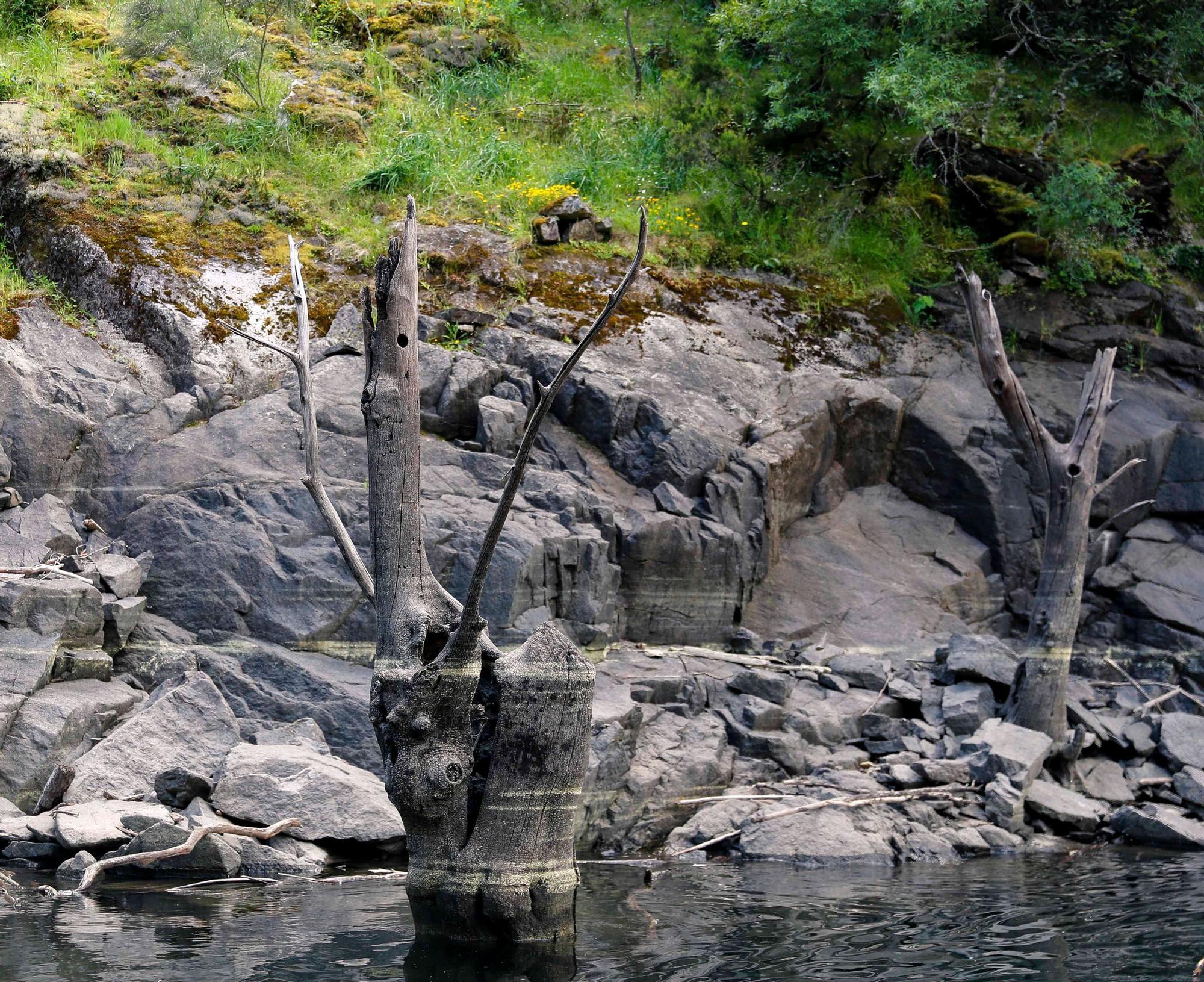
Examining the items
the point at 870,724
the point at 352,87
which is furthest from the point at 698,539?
the point at 352,87

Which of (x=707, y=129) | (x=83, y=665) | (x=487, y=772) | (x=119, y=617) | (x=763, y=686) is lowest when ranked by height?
(x=763, y=686)

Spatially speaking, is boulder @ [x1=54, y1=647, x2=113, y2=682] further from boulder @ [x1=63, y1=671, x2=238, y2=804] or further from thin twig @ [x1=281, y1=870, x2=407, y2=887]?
thin twig @ [x1=281, y1=870, x2=407, y2=887]

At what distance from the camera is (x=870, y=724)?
413 inches

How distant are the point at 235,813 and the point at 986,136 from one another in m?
13.8

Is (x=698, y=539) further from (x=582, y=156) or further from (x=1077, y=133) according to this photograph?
(x=1077, y=133)

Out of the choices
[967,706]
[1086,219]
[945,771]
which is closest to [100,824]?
[945,771]

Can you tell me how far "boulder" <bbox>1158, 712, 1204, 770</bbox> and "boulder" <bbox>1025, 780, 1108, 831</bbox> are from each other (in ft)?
3.69

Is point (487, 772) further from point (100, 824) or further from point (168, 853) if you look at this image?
point (100, 824)

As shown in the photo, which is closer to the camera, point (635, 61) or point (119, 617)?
point (119, 617)

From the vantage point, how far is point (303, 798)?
25.2 feet

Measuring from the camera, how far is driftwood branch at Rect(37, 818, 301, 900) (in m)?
6.58

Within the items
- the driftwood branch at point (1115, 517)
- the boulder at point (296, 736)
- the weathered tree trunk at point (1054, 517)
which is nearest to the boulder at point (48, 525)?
the boulder at point (296, 736)

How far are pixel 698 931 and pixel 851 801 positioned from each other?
296 centimetres

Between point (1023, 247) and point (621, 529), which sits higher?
point (1023, 247)
